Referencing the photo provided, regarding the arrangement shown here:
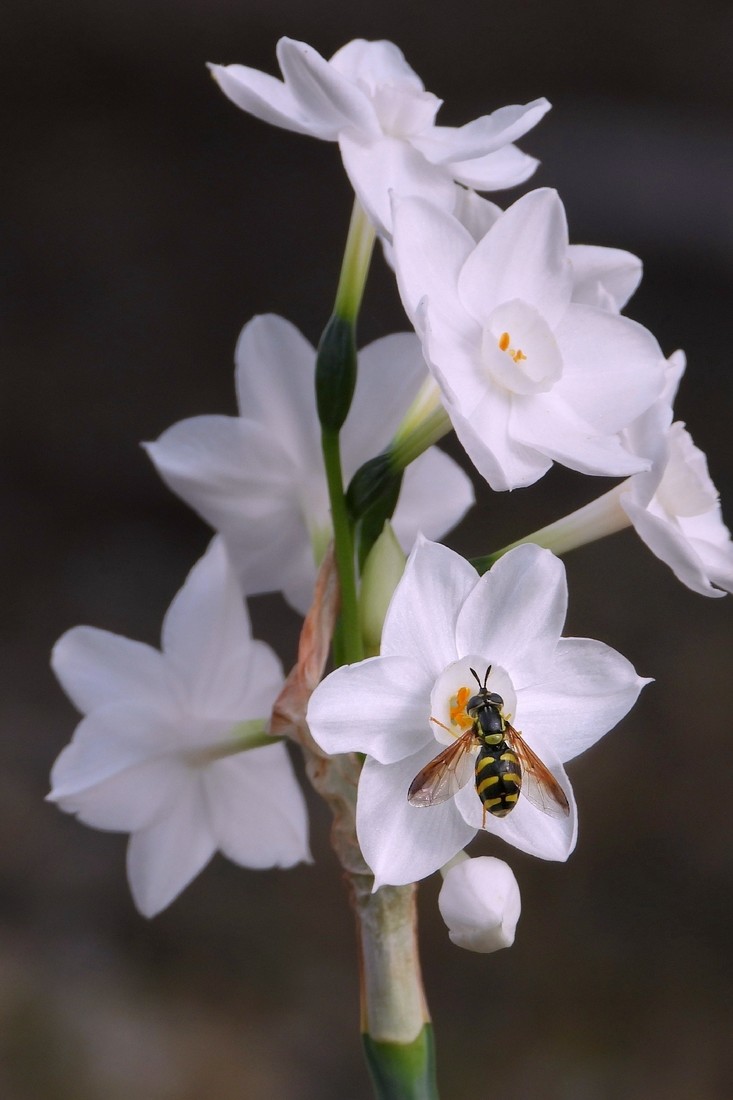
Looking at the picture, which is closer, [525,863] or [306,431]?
[306,431]

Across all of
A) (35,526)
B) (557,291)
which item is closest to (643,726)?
(35,526)

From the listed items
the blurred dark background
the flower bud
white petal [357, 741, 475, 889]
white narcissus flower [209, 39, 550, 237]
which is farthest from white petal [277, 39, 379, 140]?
the blurred dark background

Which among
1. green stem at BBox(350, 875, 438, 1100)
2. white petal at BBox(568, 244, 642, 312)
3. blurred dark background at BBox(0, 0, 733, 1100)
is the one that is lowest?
blurred dark background at BBox(0, 0, 733, 1100)

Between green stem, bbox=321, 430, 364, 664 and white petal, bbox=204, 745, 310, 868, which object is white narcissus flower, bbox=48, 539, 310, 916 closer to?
white petal, bbox=204, 745, 310, 868

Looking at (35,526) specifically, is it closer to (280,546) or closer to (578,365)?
(280,546)

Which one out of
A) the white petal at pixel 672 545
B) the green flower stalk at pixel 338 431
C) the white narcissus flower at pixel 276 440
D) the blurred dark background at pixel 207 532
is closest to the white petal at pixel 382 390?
the white narcissus flower at pixel 276 440

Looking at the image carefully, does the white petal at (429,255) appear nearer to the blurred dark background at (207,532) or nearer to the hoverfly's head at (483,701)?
the hoverfly's head at (483,701)
